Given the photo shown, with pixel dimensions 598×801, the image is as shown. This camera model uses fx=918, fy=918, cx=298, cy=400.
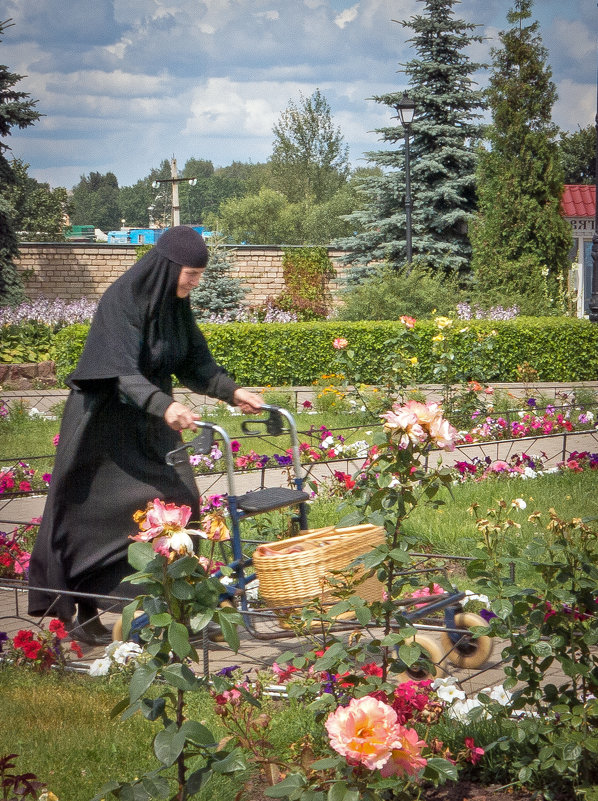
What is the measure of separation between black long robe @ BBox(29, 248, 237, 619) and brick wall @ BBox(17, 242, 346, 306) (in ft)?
58.3

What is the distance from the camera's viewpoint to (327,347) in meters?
13.4

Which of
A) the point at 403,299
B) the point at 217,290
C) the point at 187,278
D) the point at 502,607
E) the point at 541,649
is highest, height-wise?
the point at 187,278

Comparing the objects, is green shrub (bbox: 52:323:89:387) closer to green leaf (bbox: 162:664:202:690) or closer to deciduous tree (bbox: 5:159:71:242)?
green leaf (bbox: 162:664:202:690)

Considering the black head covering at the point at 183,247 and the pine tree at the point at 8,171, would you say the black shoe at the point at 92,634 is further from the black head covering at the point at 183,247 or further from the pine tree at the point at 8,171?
the pine tree at the point at 8,171

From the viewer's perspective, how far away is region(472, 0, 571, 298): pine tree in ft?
57.5

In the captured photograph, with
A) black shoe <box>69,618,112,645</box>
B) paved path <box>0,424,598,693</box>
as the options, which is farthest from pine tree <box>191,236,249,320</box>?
black shoe <box>69,618,112,645</box>

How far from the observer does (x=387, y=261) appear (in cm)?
2058

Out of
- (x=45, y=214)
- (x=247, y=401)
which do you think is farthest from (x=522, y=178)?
(x=45, y=214)

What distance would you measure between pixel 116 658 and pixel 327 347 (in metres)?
10.3

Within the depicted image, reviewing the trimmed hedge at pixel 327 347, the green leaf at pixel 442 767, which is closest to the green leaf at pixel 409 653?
the green leaf at pixel 442 767

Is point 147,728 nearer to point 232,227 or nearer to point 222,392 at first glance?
point 222,392

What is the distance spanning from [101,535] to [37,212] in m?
34.5

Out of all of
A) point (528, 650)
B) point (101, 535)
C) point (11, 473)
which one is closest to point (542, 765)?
point (528, 650)

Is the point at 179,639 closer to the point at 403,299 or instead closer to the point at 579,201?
the point at 403,299
